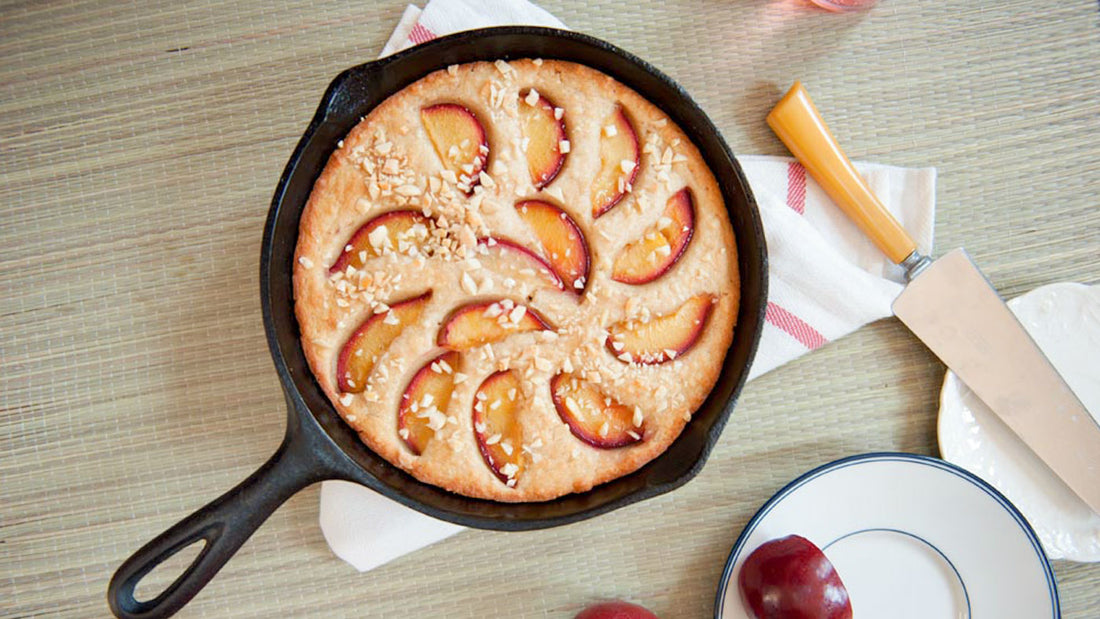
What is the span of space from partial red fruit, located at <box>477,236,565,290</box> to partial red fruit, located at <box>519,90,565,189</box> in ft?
0.46

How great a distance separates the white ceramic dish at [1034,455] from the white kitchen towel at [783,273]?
308 millimetres

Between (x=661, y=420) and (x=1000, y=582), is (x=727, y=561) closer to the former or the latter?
(x=661, y=420)

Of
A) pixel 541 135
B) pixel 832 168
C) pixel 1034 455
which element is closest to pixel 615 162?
pixel 541 135

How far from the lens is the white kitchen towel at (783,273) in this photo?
179cm

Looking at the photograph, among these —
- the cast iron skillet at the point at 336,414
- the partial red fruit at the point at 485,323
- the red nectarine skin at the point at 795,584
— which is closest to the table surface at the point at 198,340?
the red nectarine skin at the point at 795,584

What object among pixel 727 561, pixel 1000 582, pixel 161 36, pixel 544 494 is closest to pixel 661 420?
pixel 544 494

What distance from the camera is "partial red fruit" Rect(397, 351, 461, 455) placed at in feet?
5.19

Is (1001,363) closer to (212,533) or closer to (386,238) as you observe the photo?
(386,238)

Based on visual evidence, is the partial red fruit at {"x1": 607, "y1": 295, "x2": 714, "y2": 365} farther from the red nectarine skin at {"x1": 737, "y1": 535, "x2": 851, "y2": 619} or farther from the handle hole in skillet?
the handle hole in skillet

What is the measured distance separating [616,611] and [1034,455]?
41.2 inches

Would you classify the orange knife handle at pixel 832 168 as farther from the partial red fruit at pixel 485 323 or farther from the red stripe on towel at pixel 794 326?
the partial red fruit at pixel 485 323

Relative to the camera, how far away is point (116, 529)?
Result: 183 cm

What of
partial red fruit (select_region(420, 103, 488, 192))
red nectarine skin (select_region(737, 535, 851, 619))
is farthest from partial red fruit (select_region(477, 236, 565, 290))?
red nectarine skin (select_region(737, 535, 851, 619))

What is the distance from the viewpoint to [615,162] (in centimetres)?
163
